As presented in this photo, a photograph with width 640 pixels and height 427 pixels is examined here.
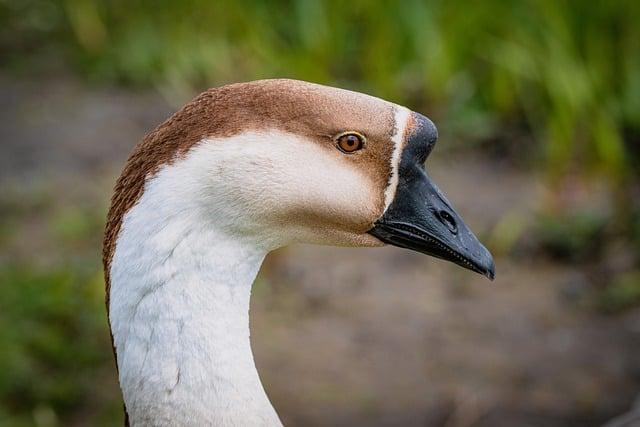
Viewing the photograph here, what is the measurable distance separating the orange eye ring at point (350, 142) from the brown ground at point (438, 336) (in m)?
2.11

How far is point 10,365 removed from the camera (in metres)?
3.42

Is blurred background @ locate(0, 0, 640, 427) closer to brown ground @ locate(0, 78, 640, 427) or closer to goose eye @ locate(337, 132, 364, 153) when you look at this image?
brown ground @ locate(0, 78, 640, 427)

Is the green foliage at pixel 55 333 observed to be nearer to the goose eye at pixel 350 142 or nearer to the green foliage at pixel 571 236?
the goose eye at pixel 350 142

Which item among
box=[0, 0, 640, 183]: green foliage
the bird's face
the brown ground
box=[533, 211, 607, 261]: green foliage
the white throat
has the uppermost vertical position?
the bird's face

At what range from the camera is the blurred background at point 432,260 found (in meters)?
3.69

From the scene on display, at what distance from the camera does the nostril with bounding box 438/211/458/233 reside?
177 cm

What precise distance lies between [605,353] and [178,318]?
2854 mm

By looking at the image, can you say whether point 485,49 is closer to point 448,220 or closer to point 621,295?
point 621,295

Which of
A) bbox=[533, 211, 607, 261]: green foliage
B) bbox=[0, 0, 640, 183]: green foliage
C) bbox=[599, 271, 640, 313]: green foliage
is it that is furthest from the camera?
bbox=[533, 211, 607, 261]: green foliage

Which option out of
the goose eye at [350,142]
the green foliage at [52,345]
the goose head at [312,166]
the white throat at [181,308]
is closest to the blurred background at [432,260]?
the green foliage at [52,345]

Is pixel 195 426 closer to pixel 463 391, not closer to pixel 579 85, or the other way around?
pixel 463 391

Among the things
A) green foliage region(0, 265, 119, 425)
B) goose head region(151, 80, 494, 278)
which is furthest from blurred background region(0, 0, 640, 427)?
goose head region(151, 80, 494, 278)

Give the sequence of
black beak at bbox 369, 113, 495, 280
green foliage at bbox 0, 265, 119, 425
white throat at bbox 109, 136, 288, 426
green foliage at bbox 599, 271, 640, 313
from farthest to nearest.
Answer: green foliage at bbox 599, 271, 640, 313
green foliage at bbox 0, 265, 119, 425
black beak at bbox 369, 113, 495, 280
white throat at bbox 109, 136, 288, 426

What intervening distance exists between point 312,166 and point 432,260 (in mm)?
3212
